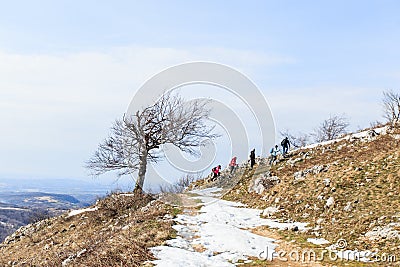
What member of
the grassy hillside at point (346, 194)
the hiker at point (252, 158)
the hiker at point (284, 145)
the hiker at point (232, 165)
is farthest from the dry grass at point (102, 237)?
the hiker at point (284, 145)

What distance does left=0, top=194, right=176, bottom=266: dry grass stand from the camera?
11.8 m

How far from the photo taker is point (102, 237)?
1633 cm

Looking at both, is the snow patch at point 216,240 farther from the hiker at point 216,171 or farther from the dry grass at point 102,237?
the hiker at point 216,171

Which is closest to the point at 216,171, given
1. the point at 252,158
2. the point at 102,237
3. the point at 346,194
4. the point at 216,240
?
the point at 252,158

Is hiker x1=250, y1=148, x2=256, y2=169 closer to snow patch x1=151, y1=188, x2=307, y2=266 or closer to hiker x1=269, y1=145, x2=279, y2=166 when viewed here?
hiker x1=269, y1=145, x2=279, y2=166

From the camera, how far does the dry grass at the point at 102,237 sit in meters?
11.8

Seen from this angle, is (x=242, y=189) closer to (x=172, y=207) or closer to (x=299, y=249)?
(x=172, y=207)

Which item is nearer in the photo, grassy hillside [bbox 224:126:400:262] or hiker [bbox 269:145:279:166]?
grassy hillside [bbox 224:126:400:262]

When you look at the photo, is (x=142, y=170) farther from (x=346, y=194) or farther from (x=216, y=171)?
(x=346, y=194)

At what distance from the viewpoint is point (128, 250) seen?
11.7 m

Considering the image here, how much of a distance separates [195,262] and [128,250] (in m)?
2.35

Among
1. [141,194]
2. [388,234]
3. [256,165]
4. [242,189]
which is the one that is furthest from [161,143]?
[388,234]

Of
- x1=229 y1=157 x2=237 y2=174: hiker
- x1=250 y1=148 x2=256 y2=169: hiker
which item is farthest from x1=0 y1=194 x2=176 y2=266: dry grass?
x1=250 y1=148 x2=256 y2=169: hiker

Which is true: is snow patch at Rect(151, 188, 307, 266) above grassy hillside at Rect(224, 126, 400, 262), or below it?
below
